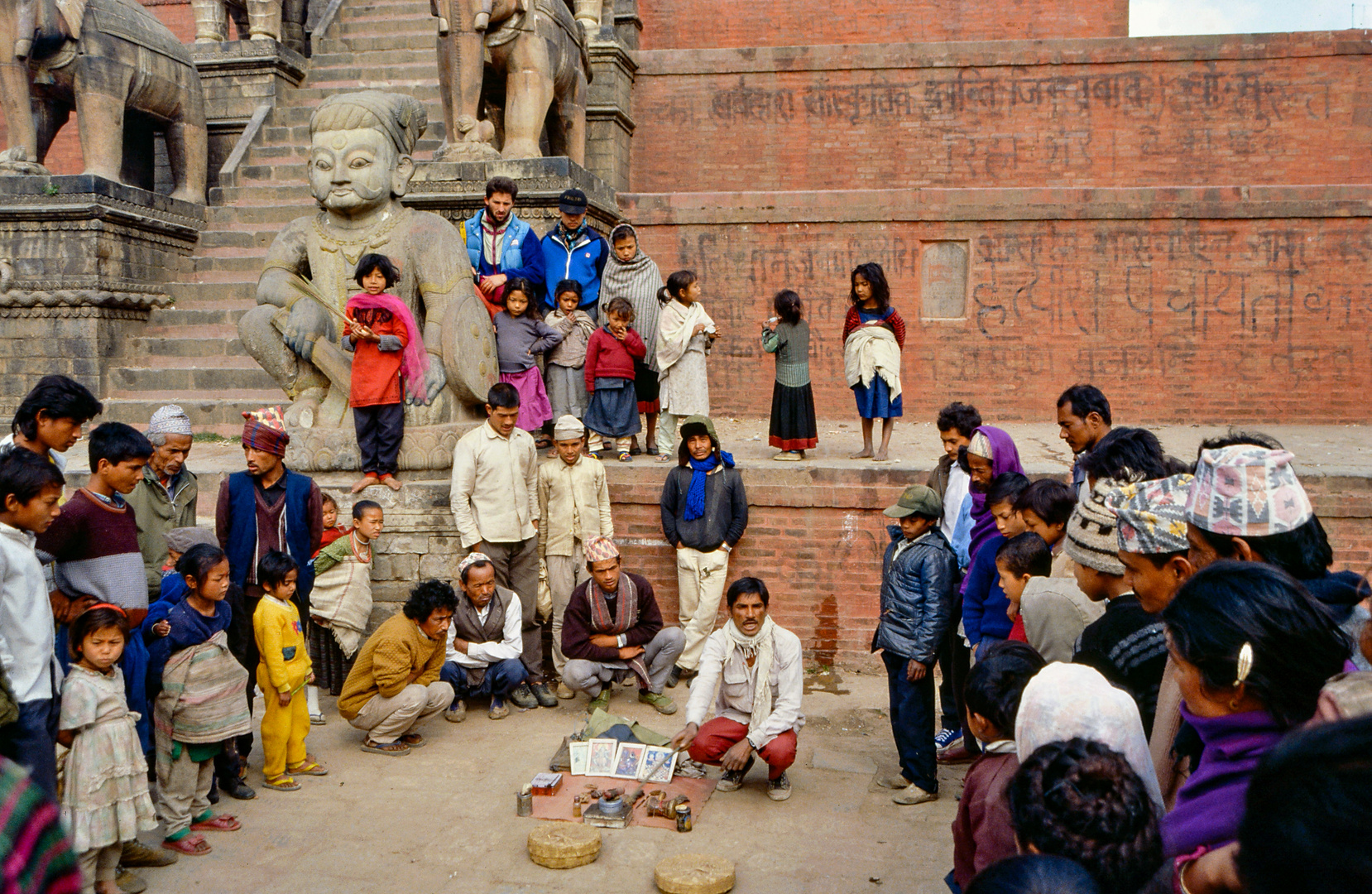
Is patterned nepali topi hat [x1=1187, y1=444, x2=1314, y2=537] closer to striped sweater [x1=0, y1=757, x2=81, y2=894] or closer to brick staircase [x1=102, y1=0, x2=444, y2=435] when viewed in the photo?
striped sweater [x1=0, y1=757, x2=81, y2=894]

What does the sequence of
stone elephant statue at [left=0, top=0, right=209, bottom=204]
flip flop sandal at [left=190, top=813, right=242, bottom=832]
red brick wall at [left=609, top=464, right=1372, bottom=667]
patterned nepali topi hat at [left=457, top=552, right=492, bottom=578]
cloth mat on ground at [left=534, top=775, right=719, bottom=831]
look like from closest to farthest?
flip flop sandal at [left=190, top=813, right=242, bottom=832] → cloth mat on ground at [left=534, top=775, right=719, bottom=831] → patterned nepali topi hat at [left=457, top=552, right=492, bottom=578] → red brick wall at [left=609, top=464, right=1372, bottom=667] → stone elephant statue at [left=0, top=0, right=209, bottom=204]

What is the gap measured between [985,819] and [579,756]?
279 centimetres

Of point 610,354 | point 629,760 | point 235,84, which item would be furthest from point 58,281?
point 629,760

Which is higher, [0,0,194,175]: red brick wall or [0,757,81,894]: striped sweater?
[0,0,194,175]: red brick wall

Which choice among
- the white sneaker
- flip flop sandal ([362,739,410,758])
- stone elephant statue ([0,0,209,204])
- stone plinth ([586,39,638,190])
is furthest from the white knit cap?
stone elephant statue ([0,0,209,204])

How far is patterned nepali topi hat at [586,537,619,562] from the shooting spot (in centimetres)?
588

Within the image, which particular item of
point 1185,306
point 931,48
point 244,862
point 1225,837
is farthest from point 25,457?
point 931,48

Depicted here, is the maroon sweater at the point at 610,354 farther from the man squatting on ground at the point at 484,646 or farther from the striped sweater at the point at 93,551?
the striped sweater at the point at 93,551

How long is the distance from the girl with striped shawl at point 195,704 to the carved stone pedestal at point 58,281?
583 cm

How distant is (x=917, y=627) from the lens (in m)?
4.81

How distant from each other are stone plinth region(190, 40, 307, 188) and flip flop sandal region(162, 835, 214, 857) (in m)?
9.49

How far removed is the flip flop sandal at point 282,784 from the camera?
193 inches

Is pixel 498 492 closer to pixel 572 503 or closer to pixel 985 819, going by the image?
pixel 572 503

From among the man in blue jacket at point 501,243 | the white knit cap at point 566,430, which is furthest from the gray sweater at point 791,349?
the man in blue jacket at point 501,243
